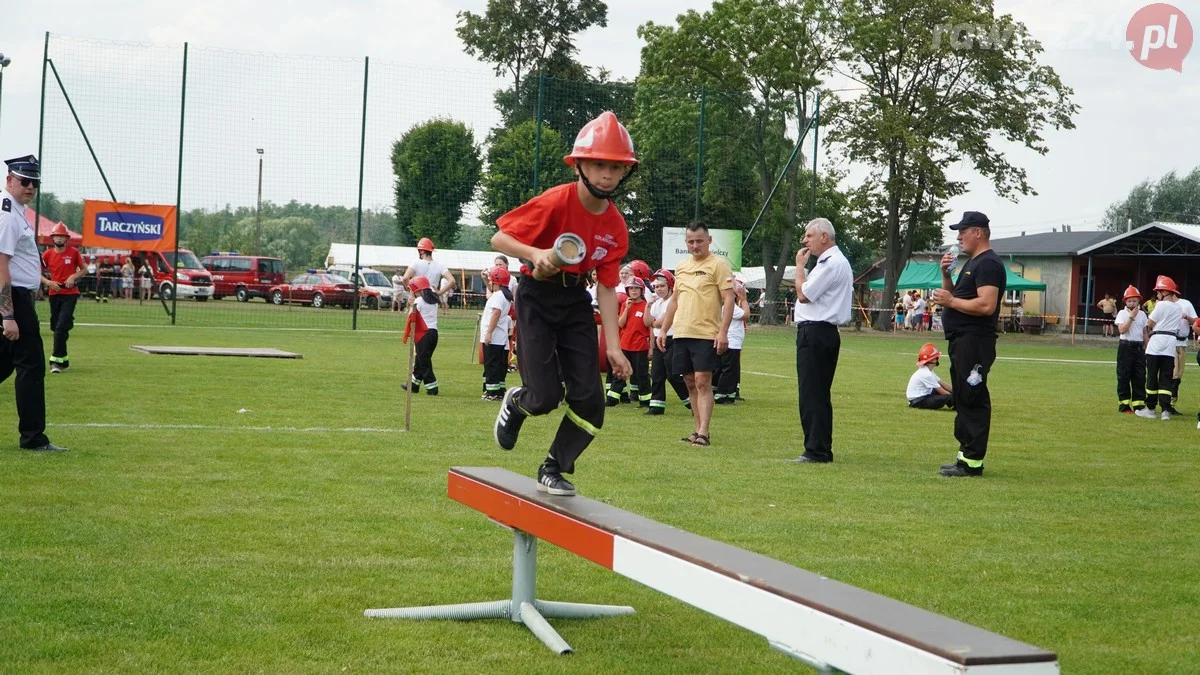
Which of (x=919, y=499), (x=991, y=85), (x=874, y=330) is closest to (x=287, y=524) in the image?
(x=919, y=499)

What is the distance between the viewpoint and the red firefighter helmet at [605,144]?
5.79 m

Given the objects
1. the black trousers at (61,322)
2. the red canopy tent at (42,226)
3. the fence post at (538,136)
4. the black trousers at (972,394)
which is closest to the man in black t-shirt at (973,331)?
the black trousers at (972,394)

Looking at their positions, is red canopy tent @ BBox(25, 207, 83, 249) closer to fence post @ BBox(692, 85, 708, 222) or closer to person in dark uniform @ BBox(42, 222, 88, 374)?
person in dark uniform @ BBox(42, 222, 88, 374)

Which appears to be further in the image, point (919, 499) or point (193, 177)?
point (193, 177)

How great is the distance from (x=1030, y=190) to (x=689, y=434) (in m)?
48.7

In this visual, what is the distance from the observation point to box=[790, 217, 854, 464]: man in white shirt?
36.6ft

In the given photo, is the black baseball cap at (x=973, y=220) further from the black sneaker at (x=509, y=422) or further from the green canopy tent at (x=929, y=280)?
the green canopy tent at (x=929, y=280)

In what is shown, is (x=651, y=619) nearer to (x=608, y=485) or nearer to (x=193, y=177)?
(x=608, y=485)

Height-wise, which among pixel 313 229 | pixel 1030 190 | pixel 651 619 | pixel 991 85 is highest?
pixel 991 85

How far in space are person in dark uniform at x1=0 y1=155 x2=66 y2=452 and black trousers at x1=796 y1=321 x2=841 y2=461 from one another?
6459mm

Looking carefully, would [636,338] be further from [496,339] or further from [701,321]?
[701,321]

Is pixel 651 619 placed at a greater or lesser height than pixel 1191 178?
lesser

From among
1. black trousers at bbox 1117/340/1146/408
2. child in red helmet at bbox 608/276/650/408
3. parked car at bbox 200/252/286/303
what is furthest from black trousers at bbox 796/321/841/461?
parked car at bbox 200/252/286/303

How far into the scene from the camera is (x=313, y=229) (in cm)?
3616
